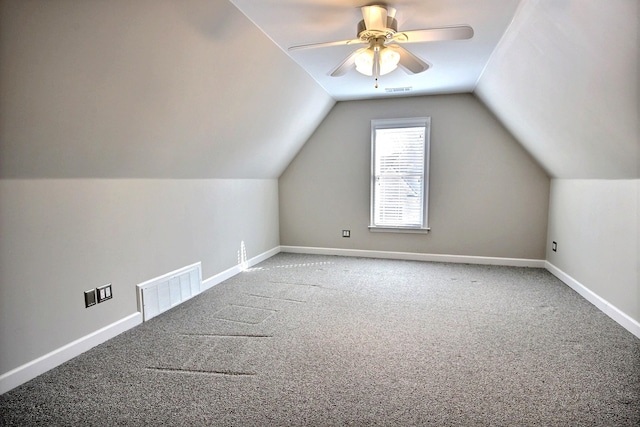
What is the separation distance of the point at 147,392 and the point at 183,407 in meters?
0.28

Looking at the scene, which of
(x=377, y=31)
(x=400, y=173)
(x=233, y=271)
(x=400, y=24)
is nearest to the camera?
(x=377, y=31)

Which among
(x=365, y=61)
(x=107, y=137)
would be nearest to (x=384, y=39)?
(x=365, y=61)

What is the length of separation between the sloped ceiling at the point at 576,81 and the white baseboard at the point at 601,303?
3.55 feet

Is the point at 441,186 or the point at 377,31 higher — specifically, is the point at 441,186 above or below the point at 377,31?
Result: below

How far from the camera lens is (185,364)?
218 centimetres

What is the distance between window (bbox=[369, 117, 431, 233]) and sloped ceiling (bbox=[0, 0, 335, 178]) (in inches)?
69.3

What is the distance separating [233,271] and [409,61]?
2.99 metres

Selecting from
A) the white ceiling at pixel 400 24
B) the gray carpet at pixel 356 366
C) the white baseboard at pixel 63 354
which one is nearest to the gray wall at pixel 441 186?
→ the white ceiling at pixel 400 24

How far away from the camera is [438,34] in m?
2.03

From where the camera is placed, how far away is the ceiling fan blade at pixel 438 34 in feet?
6.34

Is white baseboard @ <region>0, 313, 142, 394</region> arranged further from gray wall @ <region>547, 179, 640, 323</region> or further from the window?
gray wall @ <region>547, 179, 640, 323</region>

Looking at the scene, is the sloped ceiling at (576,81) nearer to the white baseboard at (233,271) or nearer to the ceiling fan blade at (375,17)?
the ceiling fan blade at (375,17)

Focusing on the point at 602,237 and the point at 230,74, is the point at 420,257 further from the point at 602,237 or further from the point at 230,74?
the point at 230,74

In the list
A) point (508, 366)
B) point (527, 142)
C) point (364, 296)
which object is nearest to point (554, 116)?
point (527, 142)
